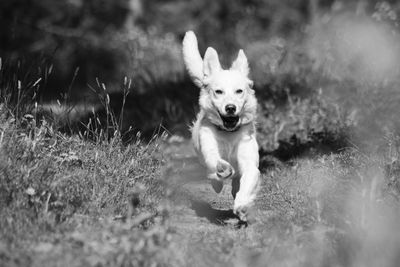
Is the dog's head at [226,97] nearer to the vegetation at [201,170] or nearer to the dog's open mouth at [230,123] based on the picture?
the dog's open mouth at [230,123]

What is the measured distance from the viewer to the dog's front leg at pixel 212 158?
4715 mm

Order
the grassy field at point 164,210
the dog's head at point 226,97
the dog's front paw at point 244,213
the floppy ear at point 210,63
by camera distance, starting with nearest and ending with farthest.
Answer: the grassy field at point 164,210
the dog's front paw at point 244,213
the dog's head at point 226,97
the floppy ear at point 210,63

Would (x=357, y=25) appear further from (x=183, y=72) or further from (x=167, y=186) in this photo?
(x=167, y=186)

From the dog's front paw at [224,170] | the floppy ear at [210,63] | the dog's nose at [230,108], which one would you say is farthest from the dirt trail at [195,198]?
the floppy ear at [210,63]

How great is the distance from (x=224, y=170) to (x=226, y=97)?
59cm

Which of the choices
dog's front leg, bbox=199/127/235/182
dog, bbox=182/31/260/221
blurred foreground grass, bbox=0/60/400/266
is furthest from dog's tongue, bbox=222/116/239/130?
blurred foreground grass, bbox=0/60/400/266

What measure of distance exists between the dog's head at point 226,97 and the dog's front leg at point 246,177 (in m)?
0.17

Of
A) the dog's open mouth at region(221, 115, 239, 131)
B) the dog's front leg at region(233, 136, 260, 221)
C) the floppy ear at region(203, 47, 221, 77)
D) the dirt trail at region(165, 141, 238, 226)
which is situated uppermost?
the floppy ear at region(203, 47, 221, 77)

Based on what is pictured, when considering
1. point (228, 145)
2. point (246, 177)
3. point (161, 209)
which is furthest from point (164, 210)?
point (228, 145)

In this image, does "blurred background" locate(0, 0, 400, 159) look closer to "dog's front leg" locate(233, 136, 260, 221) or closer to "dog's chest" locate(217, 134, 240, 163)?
"dog's chest" locate(217, 134, 240, 163)

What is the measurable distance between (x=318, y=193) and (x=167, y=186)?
1.05 m

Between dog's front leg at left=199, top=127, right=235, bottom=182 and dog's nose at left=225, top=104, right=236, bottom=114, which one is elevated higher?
dog's nose at left=225, top=104, right=236, bottom=114

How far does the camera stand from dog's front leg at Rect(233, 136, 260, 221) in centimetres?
452

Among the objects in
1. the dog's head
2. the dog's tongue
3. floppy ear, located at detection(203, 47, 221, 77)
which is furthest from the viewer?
floppy ear, located at detection(203, 47, 221, 77)
